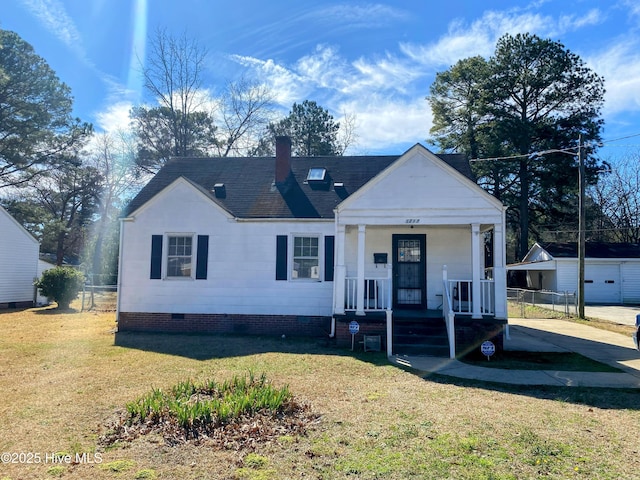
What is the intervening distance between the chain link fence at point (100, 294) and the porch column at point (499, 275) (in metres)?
15.4

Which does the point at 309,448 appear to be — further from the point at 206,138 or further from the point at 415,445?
the point at 206,138

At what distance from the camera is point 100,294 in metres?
25.2

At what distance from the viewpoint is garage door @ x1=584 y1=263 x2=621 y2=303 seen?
25016 mm

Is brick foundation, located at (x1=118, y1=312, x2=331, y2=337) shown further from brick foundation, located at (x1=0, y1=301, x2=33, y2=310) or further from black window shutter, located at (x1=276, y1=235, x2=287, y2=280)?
brick foundation, located at (x1=0, y1=301, x2=33, y2=310)

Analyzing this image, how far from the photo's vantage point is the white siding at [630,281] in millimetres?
24750

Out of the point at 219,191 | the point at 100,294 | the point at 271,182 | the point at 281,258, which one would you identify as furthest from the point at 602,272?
the point at 100,294

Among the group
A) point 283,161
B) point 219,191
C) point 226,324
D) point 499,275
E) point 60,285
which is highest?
point 283,161

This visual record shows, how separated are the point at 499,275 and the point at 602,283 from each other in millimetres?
20760

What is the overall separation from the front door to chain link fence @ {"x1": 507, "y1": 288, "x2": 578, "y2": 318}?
931 cm

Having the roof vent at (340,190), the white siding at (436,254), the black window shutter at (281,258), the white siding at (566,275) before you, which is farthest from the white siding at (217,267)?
the white siding at (566,275)

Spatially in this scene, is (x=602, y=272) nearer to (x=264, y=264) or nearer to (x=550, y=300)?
(x=550, y=300)

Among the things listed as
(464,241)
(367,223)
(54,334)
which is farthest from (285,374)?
(54,334)

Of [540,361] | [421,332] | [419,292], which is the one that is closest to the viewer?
[540,361]

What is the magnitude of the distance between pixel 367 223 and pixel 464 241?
3.23 m
